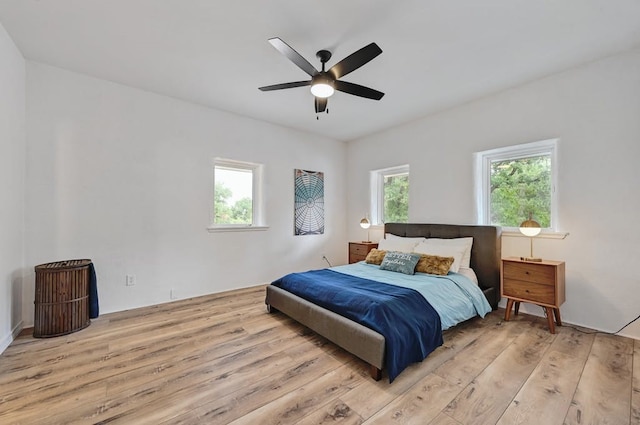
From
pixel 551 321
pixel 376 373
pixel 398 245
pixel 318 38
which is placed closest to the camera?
pixel 376 373

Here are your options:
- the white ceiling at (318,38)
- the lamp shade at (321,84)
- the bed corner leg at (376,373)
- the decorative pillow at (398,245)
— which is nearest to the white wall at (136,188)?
the white ceiling at (318,38)

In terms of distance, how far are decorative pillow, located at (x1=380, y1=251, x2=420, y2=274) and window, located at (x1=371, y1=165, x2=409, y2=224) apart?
131 centimetres

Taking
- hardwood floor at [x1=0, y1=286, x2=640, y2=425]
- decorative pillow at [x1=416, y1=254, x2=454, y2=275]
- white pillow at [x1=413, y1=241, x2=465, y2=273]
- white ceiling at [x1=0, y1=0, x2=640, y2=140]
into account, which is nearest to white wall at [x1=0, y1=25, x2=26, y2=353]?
white ceiling at [x1=0, y1=0, x2=640, y2=140]

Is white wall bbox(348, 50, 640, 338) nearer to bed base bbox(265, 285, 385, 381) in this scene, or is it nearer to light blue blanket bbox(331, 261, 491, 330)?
light blue blanket bbox(331, 261, 491, 330)

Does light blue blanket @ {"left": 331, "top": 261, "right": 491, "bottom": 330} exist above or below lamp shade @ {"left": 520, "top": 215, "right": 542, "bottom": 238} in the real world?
below

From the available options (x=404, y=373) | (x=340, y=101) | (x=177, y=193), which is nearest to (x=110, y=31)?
(x=177, y=193)

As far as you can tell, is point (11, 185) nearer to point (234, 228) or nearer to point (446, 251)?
point (234, 228)

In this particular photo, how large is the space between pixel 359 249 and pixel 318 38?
3221 millimetres

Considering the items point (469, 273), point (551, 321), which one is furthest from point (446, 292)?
point (551, 321)

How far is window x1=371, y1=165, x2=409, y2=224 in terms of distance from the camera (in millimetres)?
4621

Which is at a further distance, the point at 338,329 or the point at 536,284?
the point at 536,284

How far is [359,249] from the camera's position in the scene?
182 inches

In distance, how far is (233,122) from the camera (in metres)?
4.10

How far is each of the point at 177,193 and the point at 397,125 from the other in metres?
3.61
